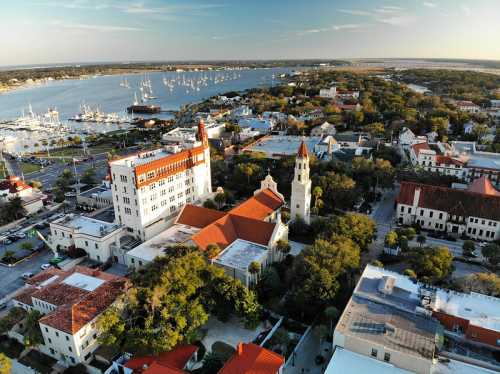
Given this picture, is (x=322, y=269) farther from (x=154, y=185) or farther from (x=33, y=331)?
(x=33, y=331)

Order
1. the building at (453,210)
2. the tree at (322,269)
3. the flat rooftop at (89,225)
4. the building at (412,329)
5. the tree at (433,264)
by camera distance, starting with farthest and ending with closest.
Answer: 1. the building at (453,210)
2. the flat rooftop at (89,225)
3. the tree at (433,264)
4. the tree at (322,269)
5. the building at (412,329)

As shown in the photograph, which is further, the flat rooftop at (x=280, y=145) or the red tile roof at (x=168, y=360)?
the flat rooftop at (x=280, y=145)

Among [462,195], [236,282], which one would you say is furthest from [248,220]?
[462,195]

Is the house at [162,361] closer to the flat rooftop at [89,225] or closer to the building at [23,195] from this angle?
the flat rooftop at [89,225]

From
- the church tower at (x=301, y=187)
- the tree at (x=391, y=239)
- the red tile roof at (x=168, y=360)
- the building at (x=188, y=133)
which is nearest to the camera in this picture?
the red tile roof at (x=168, y=360)

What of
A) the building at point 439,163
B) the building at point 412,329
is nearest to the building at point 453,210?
the building at point 439,163

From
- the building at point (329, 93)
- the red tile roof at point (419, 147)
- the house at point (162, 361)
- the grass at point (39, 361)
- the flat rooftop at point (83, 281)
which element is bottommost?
the grass at point (39, 361)

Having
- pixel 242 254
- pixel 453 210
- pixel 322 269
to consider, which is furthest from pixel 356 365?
pixel 453 210

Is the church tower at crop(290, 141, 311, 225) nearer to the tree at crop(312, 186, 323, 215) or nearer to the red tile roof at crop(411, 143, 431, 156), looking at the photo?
the tree at crop(312, 186, 323, 215)

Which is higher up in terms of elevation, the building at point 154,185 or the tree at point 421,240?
the building at point 154,185
